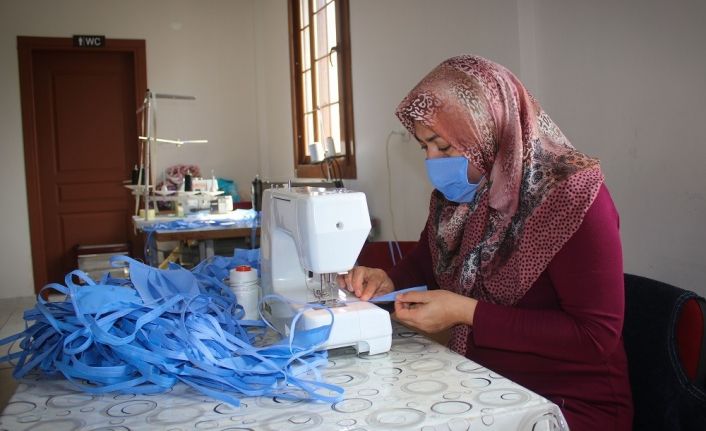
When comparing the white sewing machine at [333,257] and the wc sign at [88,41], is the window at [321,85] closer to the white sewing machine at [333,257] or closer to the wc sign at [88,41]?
the wc sign at [88,41]

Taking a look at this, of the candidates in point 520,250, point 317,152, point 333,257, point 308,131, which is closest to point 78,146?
point 308,131

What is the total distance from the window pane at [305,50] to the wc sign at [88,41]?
6.01ft

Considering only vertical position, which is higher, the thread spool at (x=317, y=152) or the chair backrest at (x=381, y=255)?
the thread spool at (x=317, y=152)

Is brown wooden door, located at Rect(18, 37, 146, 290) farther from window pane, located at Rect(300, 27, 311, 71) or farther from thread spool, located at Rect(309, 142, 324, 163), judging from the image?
thread spool, located at Rect(309, 142, 324, 163)

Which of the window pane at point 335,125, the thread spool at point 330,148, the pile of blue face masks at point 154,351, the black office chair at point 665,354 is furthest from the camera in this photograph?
the window pane at point 335,125

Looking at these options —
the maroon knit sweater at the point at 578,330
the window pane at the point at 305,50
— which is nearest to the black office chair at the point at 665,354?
the maroon knit sweater at the point at 578,330

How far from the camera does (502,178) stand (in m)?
1.24

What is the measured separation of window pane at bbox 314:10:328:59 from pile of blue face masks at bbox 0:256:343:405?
3.32 m

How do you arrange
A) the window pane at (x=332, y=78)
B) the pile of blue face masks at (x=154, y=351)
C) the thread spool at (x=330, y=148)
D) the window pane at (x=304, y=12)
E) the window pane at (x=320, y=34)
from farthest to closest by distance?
the window pane at (x=304, y=12)
the window pane at (x=320, y=34)
the window pane at (x=332, y=78)
the thread spool at (x=330, y=148)
the pile of blue face masks at (x=154, y=351)

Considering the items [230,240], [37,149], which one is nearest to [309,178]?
[230,240]

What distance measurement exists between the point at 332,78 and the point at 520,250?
3.02 meters

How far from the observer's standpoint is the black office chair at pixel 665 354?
3.54ft

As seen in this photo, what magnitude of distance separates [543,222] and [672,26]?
2.80 ft

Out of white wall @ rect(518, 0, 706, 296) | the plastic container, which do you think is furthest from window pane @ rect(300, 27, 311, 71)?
the plastic container
